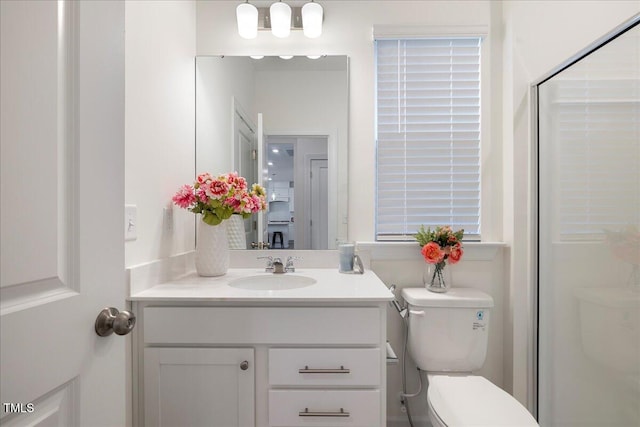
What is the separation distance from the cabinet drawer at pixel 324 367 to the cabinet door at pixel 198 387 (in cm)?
10

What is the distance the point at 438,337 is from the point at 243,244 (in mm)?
1078

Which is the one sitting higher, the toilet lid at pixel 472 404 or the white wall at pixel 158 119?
the white wall at pixel 158 119

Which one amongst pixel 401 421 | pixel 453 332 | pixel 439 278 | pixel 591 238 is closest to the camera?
pixel 591 238

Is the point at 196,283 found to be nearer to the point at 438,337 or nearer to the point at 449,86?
the point at 438,337

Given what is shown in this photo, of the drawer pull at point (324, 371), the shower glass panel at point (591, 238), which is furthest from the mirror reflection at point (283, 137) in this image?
the shower glass panel at point (591, 238)

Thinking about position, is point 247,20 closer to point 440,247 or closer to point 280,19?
point 280,19

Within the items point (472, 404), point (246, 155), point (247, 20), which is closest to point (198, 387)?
point (472, 404)

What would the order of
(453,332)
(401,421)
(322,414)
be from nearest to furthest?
(322,414), (453,332), (401,421)

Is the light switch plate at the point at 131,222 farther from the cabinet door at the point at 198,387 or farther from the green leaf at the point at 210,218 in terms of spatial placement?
the cabinet door at the point at 198,387

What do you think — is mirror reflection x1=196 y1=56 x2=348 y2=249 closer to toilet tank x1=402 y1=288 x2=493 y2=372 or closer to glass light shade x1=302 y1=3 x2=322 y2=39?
glass light shade x1=302 y1=3 x2=322 y2=39

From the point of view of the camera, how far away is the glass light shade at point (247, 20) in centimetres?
161

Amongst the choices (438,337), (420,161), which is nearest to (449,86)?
(420,161)

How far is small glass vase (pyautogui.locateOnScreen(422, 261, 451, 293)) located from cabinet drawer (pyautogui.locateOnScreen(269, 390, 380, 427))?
62 cm

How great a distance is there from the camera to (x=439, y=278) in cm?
152
